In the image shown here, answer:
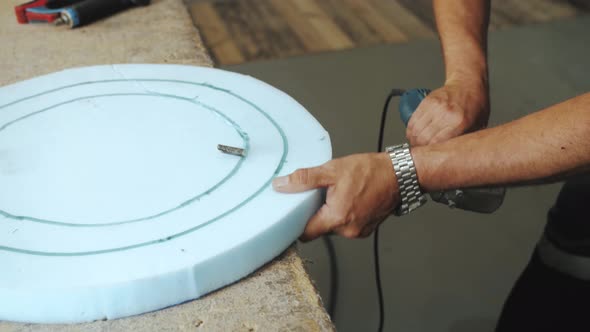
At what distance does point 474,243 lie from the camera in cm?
184

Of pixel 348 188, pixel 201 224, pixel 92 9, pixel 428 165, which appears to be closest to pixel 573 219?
pixel 428 165

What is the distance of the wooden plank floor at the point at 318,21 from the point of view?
2.94 m

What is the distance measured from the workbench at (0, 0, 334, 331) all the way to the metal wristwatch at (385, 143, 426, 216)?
0.19m

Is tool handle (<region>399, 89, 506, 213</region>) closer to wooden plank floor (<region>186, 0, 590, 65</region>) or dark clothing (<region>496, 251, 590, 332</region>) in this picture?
dark clothing (<region>496, 251, 590, 332</region>)

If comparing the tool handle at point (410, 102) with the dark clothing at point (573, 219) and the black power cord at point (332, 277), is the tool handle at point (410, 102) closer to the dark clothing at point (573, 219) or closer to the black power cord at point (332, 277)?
the dark clothing at point (573, 219)

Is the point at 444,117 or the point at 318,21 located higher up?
the point at 444,117

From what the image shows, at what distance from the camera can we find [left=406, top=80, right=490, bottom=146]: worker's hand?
100 centimetres

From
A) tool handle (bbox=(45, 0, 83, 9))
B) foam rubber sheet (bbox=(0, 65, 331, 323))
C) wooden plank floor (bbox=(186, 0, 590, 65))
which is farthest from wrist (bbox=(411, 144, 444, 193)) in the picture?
wooden plank floor (bbox=(186, 0, 590, 65))

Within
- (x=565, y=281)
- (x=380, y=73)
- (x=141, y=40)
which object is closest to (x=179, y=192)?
(x=141, y=40)

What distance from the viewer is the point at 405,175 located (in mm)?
842

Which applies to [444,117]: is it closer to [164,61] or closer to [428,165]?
[428,165]

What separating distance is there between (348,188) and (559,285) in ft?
2.08

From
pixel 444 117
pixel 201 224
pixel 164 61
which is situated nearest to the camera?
pixel 201 224

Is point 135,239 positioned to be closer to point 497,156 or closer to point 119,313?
point 119,313
